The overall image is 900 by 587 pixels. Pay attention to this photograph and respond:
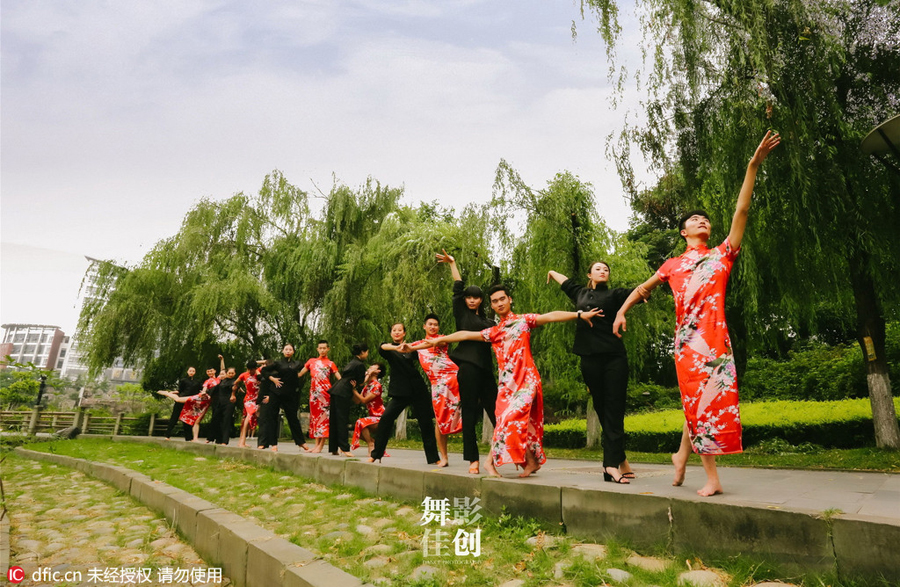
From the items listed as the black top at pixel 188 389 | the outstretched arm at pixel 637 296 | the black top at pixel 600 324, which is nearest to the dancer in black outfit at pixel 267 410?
the black top at pixel 188 389

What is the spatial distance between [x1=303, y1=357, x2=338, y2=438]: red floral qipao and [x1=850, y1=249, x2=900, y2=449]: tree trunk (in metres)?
7.66

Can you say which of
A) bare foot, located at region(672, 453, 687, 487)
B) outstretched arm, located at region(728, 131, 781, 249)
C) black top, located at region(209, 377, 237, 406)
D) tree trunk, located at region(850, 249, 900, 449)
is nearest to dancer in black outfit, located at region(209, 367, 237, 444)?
black top, located at region(209, 377, 237, 406)

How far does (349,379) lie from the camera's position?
6.96m

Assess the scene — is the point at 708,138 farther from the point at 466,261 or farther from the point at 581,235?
the point at 466,261

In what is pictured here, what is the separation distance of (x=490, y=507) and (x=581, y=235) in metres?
8.25

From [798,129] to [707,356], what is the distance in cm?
560

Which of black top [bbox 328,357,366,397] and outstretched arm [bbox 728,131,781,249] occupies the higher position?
outstretched arm [bbox 728,131,781,249]

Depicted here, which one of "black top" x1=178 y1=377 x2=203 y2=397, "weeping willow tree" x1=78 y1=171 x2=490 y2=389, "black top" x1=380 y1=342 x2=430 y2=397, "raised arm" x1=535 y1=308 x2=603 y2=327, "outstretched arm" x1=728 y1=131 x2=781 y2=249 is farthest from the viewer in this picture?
"weeping willow tree" x1=78 y1=171 x2=490 y2=389

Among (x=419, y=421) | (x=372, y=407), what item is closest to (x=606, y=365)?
(x=419, y=421)

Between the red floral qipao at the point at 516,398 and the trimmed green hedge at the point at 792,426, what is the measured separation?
25.5 ft

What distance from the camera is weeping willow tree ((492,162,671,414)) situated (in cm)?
1109

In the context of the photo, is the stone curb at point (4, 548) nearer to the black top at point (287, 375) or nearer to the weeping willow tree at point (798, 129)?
the black top at point (287, 375)

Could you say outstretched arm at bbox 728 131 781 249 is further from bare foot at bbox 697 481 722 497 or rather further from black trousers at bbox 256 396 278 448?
black trousers at bbox 256 396 278 448

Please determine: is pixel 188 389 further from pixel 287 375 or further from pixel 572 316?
pixel 572 316
